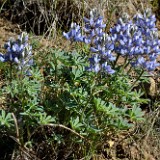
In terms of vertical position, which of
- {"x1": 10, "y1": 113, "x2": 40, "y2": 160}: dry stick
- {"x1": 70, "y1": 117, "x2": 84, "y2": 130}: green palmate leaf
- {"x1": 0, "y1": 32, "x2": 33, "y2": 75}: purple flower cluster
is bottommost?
{"x1": 10, "y1": 113, "x2": 40, "y2": 160}: dry stick

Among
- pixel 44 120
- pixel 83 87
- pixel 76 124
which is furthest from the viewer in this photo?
pixel 83 87

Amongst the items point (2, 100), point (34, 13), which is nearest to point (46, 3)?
point (34, 13)

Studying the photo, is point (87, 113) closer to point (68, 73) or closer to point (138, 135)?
point (68, 73)

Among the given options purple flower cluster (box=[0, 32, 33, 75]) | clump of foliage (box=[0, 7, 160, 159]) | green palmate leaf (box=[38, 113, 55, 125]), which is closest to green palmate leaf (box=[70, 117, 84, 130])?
clump of foliage (box=[0, 7, 160, 159])

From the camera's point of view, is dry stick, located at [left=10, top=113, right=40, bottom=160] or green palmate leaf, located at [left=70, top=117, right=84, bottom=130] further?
green palmate leaf, located at [left=70, top=117, right=84, bottom=130]

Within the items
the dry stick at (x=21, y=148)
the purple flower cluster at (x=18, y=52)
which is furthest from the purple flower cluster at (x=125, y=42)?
the dry stick at (x=21, y=148)

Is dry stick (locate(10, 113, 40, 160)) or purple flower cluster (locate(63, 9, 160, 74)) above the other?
purple flower cluster (locate(63, 9, 160, 74))

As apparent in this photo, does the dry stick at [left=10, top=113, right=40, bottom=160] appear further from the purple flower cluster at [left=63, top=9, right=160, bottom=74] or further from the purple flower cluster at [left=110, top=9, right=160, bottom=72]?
the purple flower cluster at [left=110, top=9, right=160, bottom=72]

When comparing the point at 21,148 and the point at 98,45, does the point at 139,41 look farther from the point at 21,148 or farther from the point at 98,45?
the point at 21,148

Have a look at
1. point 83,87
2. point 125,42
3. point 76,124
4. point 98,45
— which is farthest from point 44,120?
point 125,42
